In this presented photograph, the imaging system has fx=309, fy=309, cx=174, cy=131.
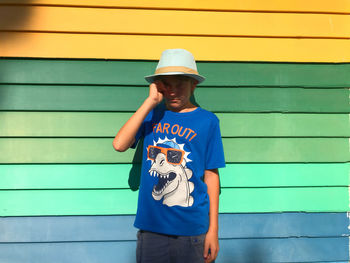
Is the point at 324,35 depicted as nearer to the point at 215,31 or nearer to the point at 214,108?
the point at 215,31

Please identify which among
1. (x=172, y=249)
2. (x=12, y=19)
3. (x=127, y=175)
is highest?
(x=12, y=19)

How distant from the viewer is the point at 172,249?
1.91 meters

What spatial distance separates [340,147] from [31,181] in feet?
8.26

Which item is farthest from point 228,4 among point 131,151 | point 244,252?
point 244,252

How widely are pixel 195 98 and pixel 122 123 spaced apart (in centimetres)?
62

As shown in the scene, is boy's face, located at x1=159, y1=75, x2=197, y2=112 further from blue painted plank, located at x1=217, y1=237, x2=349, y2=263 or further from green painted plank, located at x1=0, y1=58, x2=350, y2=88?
blue painted plank, located at x1=217, y1=237, x2=349, y2=263

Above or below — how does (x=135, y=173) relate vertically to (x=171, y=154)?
below

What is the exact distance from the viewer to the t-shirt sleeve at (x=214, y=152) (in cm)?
200

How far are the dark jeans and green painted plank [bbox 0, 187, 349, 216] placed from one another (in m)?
0.56

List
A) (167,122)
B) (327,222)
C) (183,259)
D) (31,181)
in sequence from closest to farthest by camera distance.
Result: (183,259), (167,122), (31,181), (327,222)

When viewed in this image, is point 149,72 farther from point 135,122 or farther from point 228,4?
point 228,4

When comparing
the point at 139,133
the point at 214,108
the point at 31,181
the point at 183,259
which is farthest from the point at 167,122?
the point at 31,181

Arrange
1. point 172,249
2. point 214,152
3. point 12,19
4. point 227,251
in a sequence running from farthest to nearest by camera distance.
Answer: point 227,251, point 12,19, point 214,152, point 172,249

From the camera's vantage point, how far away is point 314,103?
8.45 feet
